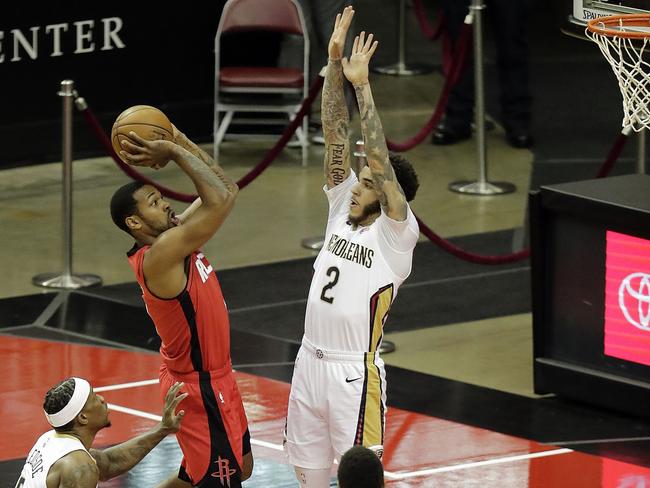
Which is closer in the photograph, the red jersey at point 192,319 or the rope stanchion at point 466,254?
the red jersey at point 192,319

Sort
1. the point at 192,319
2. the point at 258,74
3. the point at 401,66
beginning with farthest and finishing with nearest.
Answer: the point at 401,66
the point at 258,74
the point at 192,319

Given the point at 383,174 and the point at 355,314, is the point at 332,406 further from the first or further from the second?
the point at 383,174

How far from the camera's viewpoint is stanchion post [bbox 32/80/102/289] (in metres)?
10.3

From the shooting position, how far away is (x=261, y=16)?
1343 centimetres

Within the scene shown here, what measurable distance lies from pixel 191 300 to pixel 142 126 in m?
0.80

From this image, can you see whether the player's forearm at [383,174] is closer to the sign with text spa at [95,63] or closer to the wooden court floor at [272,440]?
the wooden court floor at [272,440]

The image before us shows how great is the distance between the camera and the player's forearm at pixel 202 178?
6.37 m

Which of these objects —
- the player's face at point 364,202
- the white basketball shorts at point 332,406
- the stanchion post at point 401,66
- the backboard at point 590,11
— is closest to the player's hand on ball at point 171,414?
the white basketball shorts at point 332,406

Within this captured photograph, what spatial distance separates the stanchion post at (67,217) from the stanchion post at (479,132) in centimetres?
337

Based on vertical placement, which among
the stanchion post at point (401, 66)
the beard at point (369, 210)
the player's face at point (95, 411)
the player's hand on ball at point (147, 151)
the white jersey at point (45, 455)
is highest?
the player's hand on ball at point (147, 151)

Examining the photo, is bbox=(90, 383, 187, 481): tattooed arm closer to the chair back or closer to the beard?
the beard

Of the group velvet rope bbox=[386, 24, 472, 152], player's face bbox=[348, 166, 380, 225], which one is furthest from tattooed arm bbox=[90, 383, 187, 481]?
velvet rope bbox=[386, 24, 472, 152]

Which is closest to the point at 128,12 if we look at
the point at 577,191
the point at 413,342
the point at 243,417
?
the point at 413,342

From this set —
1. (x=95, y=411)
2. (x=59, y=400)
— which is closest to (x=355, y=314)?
(x=95, y=411)
